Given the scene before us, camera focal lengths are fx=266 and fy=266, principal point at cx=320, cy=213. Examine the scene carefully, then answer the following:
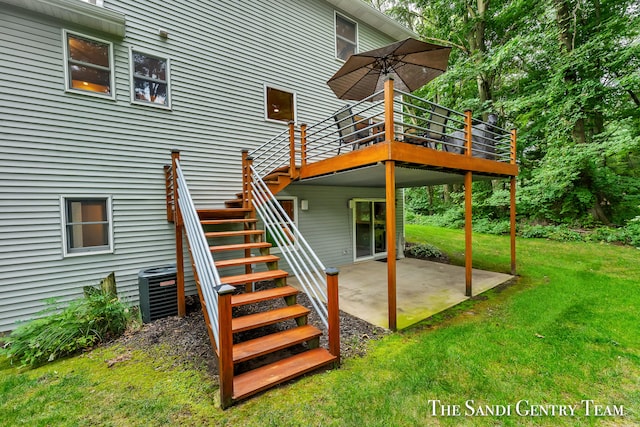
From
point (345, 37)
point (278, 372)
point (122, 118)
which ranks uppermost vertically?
point (345, 37)

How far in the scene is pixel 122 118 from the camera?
4824mm

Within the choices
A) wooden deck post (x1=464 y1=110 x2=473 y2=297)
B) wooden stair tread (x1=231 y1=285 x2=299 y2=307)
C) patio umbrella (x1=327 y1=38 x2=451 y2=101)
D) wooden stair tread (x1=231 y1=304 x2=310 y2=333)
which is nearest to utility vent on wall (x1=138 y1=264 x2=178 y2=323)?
wooden stair tread (x1=231 y1=285 x2=299 y2=307)

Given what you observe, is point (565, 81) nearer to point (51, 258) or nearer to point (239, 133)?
point (239, 133)

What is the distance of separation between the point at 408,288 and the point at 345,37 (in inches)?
294

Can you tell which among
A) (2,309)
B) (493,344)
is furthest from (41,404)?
(493,344)

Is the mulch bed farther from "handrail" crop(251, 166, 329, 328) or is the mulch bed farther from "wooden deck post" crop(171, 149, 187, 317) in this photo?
"handrail" crop(251, 166, 329, 328)

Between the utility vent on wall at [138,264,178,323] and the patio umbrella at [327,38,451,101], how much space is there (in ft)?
16.1

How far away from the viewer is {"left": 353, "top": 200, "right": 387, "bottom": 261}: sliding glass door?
8.38m

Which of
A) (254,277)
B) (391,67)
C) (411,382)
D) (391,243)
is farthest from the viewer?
(391,67)

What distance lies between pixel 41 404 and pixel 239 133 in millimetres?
5199

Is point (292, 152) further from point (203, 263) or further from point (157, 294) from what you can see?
point (157, 294)

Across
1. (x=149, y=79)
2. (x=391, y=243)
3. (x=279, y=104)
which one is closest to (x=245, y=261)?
(x=391, y=243)

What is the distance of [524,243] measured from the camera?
993 centimetres

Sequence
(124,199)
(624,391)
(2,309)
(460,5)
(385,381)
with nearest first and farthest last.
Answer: (624,391) < (385,381) < (2,309) < (124,199) < (460,5)
